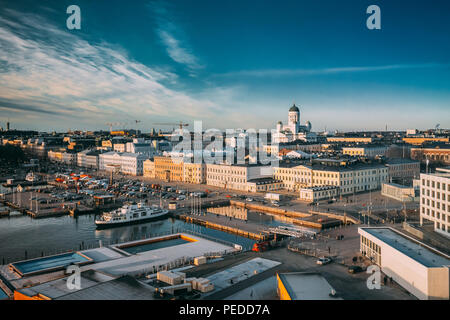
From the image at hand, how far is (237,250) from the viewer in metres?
26.2

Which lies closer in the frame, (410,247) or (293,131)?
(410,247)

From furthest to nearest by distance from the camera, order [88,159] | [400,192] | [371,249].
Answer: [88,159], [400,192], [371,249]

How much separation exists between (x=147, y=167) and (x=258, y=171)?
25.9m

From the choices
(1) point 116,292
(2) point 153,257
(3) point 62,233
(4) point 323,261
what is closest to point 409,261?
(4) point 323,261

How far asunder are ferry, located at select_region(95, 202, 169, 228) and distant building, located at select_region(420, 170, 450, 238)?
951 inches

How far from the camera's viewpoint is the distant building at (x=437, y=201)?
24828 millimetres

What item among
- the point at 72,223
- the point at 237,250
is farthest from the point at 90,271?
the point at 72,223

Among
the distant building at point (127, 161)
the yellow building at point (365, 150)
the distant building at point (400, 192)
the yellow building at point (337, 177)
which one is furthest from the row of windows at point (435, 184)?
the distant building at point (127, 161)

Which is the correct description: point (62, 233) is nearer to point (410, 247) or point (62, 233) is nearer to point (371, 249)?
point (371, 249)

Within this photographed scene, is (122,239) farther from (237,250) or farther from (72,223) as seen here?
(237,250)

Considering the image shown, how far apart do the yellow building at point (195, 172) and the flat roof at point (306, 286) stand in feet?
148

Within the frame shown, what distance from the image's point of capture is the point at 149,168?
72.9m

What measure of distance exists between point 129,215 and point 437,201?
26.6 metres

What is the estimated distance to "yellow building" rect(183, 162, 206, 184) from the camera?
62.5 m
